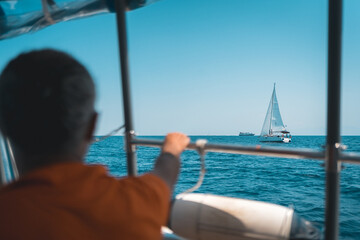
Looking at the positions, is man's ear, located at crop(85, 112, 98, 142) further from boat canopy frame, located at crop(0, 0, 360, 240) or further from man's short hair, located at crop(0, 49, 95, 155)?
boat canopy frame, located at crop(0, 0, 360, 240)

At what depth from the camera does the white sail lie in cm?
3241

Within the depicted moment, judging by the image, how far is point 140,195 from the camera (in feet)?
1.77

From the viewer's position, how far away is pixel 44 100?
0.49m

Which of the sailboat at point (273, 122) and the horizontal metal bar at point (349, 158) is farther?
the sailboat at point (273, 122)

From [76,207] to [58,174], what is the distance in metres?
0.08

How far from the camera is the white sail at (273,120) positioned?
32.4 m

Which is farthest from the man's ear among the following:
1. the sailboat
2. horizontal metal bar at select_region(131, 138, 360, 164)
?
the sailboat

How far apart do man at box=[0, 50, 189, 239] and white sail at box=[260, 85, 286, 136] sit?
32.6 meters

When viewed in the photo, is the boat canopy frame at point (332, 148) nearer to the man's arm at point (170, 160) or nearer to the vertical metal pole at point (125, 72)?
the man's arm at point (170, 160)

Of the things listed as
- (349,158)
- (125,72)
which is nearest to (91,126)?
(349,158)

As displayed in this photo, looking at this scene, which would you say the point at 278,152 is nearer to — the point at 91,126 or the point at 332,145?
the point at 332,145

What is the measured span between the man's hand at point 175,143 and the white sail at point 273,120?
3218cm

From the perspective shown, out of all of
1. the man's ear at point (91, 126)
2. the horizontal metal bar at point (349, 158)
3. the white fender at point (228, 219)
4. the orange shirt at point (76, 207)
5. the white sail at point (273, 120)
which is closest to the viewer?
the orange shirt at point (76, 207)

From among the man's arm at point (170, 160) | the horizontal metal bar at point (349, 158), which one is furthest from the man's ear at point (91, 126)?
the horizontal metal bar at point (349, 158)
